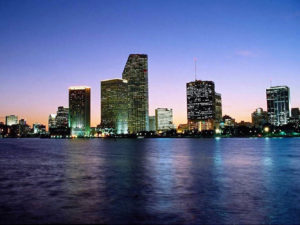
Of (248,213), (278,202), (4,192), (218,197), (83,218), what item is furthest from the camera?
(4,192)

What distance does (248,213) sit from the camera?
55.6ft

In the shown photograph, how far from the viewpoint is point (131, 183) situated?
93.4ft

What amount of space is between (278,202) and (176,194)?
23.1ft

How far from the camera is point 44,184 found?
91.0 feet

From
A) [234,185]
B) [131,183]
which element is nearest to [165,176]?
[131,183]

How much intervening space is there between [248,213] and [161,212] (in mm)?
4809

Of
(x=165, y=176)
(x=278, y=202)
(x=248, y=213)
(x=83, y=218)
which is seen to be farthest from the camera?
(x=165, y=176)

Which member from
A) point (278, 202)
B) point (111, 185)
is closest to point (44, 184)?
point (111, 185)

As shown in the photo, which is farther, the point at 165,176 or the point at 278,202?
the point at 165,176

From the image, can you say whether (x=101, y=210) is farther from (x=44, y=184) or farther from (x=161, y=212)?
(x=44, y=184)

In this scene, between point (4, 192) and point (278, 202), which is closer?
point (278, 202)

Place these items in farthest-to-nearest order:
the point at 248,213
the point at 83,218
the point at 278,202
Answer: the point at 278,202 < the point at 248,213 < the point at 83,218

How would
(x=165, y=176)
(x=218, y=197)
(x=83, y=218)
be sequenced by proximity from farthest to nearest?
(x=165, y=176) < (x=218, y=197) < (x=83, y=218)

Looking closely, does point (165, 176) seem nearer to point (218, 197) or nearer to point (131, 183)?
point (131, 183)
